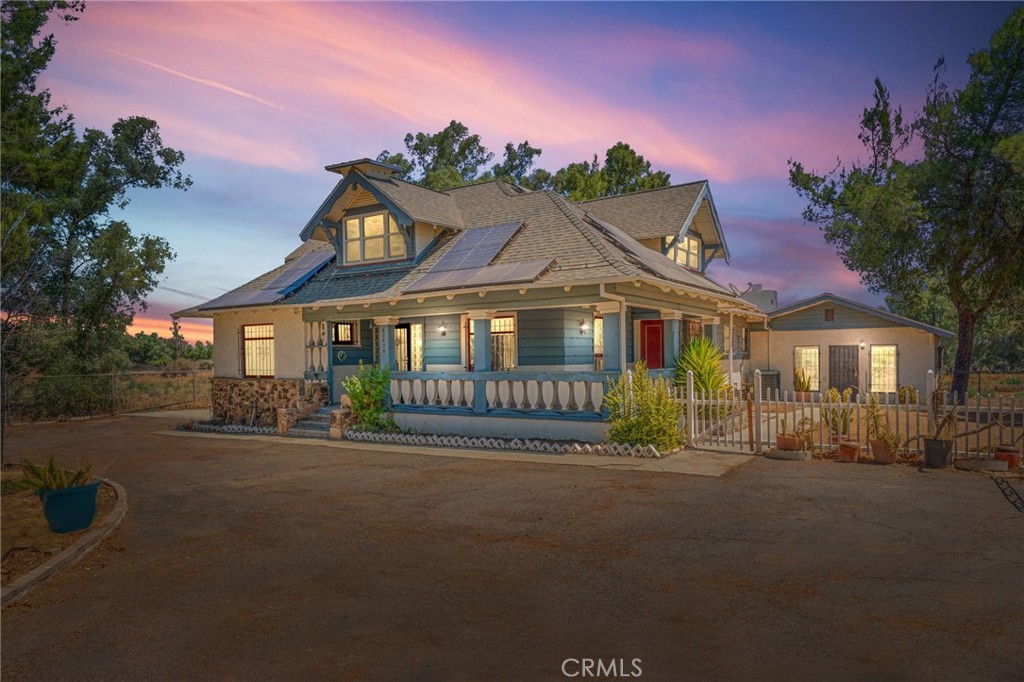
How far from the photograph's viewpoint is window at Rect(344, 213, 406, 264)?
2052 centimetres

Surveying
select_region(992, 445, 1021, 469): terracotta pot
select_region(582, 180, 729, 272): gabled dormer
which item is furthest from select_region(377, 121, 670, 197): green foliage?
select_region(992, 445, 1021, 469): terracotta pot

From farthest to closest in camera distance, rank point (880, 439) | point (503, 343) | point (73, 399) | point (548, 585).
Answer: point (73, 399), point (503, 343), point (880, 439), point (548, 585)

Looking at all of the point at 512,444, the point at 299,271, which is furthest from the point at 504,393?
the point at 299,271

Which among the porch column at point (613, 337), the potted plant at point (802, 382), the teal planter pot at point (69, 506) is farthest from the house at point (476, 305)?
the teal planter pot at point (69, 506)

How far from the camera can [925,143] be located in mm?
24000

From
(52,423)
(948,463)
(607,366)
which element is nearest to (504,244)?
(607,366)

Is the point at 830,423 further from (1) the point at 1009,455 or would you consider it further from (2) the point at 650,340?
(2) the point at 650,340

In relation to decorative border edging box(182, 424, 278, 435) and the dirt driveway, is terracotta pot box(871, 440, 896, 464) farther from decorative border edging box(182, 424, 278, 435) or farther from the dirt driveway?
decorative border edging box(182, 424, 278, 435)

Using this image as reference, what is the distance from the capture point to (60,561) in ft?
22.9

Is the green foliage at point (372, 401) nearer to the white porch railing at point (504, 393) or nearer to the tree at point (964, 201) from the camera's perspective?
the white porch railing at point (504, 393)

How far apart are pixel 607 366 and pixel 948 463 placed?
22.7ft

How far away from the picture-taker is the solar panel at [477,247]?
18125mm

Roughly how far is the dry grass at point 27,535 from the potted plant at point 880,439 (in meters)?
13.1

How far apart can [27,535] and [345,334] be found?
45.3 feet
